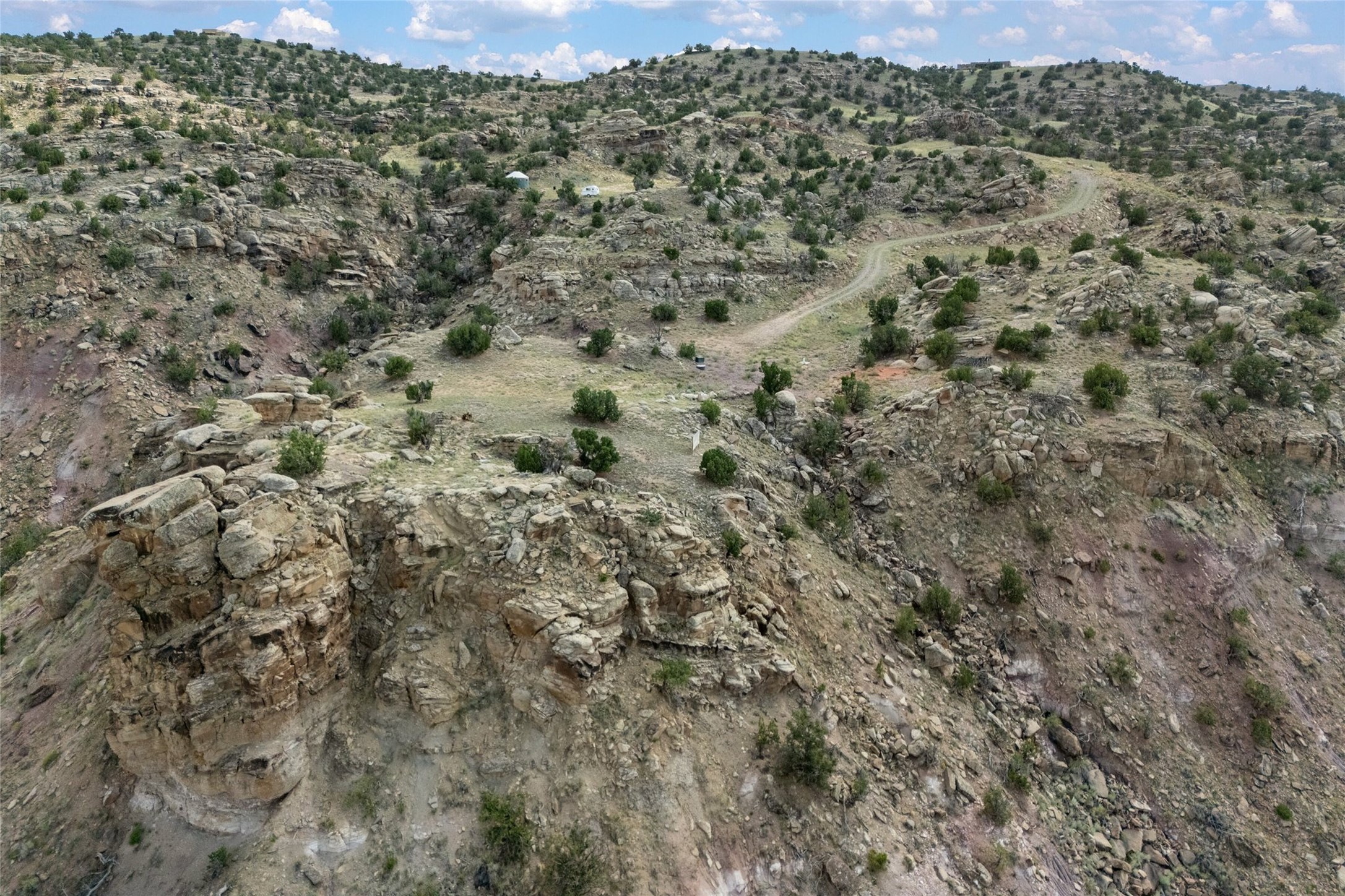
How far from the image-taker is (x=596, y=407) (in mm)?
17797

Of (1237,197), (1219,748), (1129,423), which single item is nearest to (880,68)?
(1237,197)

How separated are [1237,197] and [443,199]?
44333 mm

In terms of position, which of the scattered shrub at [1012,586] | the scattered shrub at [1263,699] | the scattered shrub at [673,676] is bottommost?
the scattered shrub at [1263,699]

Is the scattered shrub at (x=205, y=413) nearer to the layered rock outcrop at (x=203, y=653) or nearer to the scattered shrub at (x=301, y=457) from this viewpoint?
the scattered shrub at (x=301, y=457)

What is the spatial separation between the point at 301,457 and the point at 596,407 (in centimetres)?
732

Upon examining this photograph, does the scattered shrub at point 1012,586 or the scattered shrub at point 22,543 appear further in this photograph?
the scattered shrub at point 22,543

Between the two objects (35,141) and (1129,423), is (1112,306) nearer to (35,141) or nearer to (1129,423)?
(1129,423)

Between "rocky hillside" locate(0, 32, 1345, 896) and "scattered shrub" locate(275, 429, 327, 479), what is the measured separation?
140 mm

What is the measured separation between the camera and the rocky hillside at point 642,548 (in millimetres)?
11195

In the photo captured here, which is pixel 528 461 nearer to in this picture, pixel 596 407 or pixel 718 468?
pixel 596 407

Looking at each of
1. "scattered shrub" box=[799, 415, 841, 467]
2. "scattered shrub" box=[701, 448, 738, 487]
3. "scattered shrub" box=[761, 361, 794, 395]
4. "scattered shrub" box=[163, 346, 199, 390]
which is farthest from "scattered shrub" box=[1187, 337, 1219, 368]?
"scattered shrub" box=[163, 346, 199, 390]

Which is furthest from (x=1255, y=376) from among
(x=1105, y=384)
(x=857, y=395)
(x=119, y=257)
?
(x=119, y=257)

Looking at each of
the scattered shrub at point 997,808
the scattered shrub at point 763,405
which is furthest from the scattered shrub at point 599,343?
the scattered shrub at point 997,808

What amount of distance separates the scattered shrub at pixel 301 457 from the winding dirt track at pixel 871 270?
53.7 ft
